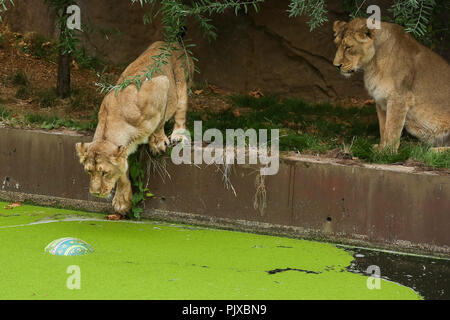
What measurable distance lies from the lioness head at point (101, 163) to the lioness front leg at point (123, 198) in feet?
2.19

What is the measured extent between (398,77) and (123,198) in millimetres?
3261

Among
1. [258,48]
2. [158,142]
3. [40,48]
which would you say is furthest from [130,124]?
[40,48]

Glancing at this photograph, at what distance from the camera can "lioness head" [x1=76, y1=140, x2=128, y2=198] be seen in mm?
6684

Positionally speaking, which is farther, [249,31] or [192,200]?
[249,31]

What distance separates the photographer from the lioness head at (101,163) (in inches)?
263

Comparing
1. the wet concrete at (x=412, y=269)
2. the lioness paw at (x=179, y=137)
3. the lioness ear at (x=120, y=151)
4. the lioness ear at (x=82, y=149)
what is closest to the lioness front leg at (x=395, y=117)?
the wet concrete at (x=412, y=269)

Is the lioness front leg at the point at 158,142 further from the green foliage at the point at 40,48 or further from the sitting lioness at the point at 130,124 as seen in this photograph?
the green foliage at the point at 40,48

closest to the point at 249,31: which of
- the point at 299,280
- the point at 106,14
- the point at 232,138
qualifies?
the point at 106,14

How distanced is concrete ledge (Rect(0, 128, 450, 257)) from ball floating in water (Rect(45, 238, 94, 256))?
1.52m

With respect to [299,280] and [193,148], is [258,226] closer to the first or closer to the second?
[193,148]

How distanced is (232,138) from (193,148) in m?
0.56

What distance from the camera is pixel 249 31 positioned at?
1074 centimetres

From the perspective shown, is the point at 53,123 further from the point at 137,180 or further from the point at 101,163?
the point at 101,163

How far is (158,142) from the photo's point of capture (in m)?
7.73
